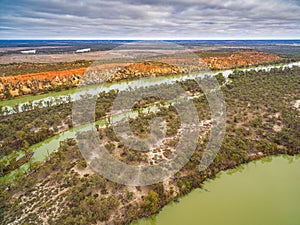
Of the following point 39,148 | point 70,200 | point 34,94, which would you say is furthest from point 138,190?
point 34,94

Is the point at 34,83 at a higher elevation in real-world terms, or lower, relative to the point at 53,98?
higher

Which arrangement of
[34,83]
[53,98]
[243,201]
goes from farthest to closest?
1. [34,83]
2. [53,98]
3. [243,201]

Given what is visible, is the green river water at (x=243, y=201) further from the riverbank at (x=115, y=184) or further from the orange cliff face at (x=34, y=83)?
the orange cliff face at (x=34, y=83)

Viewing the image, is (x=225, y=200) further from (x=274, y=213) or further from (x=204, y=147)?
(x=204, y=147)

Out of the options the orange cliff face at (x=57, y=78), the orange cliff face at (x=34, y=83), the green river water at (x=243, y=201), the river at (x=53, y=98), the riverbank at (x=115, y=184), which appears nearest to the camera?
the riverbank at (x=115, y=184)

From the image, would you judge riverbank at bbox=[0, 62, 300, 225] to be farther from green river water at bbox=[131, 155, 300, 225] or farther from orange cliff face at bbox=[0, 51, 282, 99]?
orange cliff face at bbox=[0, 51, 282, 99]

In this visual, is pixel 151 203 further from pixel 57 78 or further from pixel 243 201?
pixel 57 78

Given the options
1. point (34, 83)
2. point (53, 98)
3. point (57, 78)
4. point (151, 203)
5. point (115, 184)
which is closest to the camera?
point (151, 203)

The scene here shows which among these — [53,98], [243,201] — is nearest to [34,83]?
[53,98]

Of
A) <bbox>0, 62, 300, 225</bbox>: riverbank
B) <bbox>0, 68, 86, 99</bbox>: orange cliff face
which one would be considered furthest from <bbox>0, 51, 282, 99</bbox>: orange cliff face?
<bbox>0, 62, 300, 225</bbox>: riverbank

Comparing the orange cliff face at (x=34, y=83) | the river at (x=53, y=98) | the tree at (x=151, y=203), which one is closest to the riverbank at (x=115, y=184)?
the tree at (x=151, y=203)
